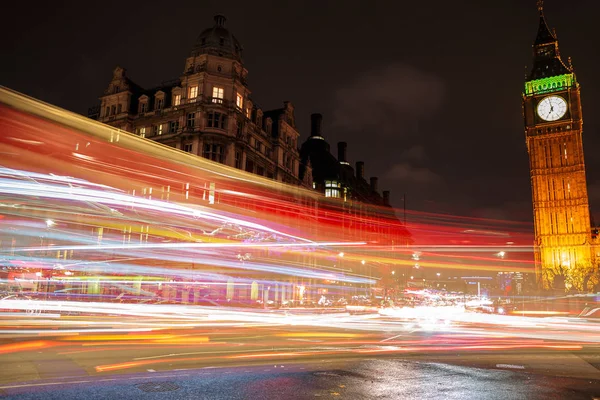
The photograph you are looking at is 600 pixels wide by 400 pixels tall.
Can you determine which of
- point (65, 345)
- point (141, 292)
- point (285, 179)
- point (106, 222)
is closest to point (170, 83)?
point (285, 179)

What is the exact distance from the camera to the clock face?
102 metres

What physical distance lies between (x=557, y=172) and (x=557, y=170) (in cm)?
47

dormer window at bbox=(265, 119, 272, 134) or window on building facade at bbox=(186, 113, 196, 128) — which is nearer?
window on building facade at bbox=(186, 113, 196, 128)

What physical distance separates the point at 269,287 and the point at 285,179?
14.0 m

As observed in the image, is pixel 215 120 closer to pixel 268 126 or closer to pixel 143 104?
pixel 143 104

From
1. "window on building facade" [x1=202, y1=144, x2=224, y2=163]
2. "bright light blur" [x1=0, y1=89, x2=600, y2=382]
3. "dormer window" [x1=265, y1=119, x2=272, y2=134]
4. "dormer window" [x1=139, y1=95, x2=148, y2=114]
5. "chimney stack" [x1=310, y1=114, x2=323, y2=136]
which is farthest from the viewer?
"chimney stack" [x1=310, y1=114, x2=323, y2=136]

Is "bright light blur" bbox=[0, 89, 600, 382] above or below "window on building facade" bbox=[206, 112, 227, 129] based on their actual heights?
below

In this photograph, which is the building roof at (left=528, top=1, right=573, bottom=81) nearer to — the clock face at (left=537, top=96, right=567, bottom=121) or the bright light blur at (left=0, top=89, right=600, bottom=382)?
the clock face at (left=537, top=96, right=567, bottom=121)

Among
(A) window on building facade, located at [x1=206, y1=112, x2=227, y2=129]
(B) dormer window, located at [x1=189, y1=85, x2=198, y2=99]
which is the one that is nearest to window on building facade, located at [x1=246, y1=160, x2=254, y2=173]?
(A) window on building facade, located at [x1=206, y1=112, x2=227, y2=129]

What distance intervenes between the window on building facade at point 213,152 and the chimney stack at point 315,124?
47356 mm

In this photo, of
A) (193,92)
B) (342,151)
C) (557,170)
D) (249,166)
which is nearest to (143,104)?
(193,92)

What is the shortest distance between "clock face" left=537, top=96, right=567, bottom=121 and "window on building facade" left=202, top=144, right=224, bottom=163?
90.2m

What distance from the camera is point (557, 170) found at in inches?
Result: 4067

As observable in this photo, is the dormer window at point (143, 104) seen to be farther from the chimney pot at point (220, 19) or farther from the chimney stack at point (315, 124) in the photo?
the chimney stack at point (315, 124)
